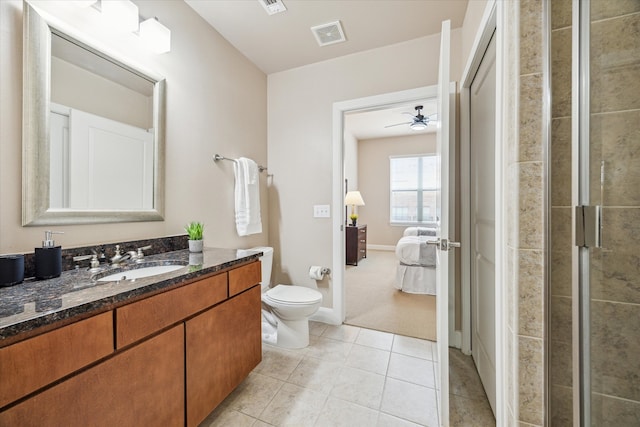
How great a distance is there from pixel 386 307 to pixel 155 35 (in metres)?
2.94

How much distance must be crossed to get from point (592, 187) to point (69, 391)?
155cm

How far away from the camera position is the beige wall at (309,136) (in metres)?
2.23

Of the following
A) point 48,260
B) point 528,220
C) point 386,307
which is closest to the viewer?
point 528,220

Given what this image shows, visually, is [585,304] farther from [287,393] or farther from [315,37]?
[315,37]

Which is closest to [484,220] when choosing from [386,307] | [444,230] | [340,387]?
[444,230]

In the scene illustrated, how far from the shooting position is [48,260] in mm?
1008

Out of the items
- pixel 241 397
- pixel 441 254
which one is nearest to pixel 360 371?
pixel 241 397

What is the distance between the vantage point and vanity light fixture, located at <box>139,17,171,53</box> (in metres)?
1.44

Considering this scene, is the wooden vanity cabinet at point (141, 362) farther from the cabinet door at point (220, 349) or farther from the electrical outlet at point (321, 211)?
the electrical outlet at point (321, 211)

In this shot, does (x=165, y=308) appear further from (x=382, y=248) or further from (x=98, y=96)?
(x=382, y=248)

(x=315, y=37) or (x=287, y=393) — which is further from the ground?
(x=315, y=37)

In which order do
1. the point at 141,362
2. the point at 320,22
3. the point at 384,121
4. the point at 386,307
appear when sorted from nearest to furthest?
the point at 141,362 → the point at 320,22 → the point at 386,307 → the point at 384,121

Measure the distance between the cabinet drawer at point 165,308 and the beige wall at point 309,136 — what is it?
1315mm

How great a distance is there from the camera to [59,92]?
3.84 ft
